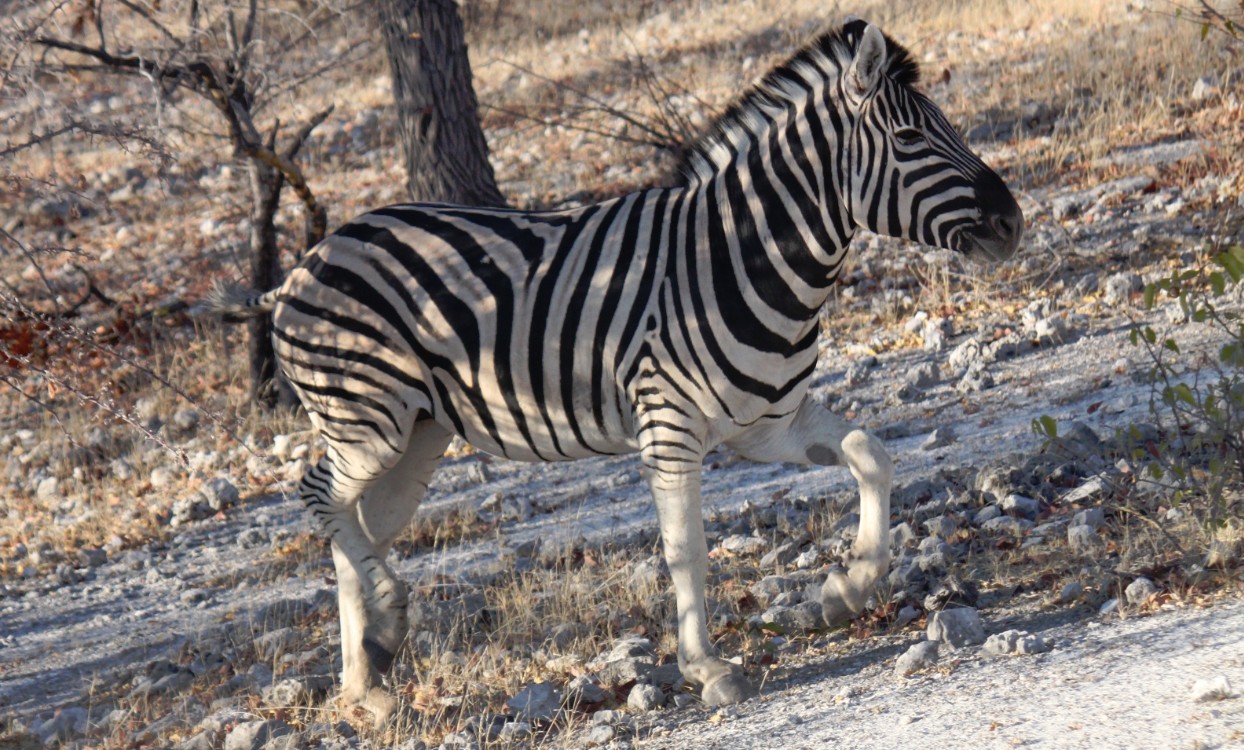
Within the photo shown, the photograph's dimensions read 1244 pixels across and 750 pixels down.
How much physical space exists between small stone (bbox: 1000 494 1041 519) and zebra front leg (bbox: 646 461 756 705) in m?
1.80

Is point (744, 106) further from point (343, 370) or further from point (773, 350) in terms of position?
point (343, 370)

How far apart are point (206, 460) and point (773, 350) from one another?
5947 millimetres

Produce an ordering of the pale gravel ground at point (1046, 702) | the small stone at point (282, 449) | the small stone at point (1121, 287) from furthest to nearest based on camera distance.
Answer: the small stone at point (282, 449), the small stone at point (1121, 287), the pale gravel ground at point (1046, 702)

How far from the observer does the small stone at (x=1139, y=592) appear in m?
4.79

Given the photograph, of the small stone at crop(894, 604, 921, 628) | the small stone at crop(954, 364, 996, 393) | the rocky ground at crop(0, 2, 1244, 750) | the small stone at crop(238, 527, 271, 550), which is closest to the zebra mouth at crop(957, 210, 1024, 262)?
the rocky ground at crop(0, 2, 1244, 750)

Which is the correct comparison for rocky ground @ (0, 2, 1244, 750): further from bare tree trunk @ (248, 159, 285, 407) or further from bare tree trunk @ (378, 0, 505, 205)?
bare tree trunk @ (378, 0, 505, 205)

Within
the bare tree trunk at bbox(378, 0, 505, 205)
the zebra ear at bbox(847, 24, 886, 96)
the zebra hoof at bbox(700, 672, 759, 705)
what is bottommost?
the zebra hoof at bbox(700, 672, 759, 705)

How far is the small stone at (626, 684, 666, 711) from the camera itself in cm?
486

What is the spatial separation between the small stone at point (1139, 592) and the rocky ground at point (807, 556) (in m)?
0.01

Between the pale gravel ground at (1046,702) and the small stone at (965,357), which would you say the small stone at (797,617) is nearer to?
the pale gravel ground at (1046,702)

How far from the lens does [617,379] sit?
5062 millimetres

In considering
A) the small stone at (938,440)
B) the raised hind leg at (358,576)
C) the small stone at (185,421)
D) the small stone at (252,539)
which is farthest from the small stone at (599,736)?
the small stone at (185,421)

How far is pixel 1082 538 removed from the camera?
214 inches

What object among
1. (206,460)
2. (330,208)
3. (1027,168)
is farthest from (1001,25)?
(206,460)
